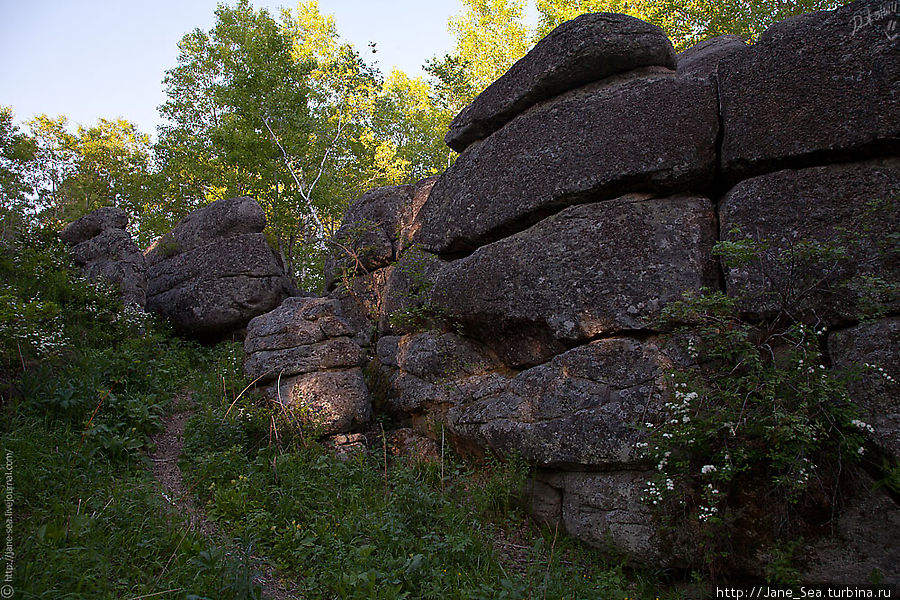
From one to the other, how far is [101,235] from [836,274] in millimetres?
15053

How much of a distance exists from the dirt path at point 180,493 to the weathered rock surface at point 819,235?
5.81m

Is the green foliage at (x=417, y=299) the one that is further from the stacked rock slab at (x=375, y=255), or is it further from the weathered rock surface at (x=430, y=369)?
the stacked rock slab at (x=375, y=255)

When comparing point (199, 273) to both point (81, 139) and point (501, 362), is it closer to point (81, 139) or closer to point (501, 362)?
point (501, 362)

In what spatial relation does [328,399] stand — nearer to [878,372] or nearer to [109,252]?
[878,372]

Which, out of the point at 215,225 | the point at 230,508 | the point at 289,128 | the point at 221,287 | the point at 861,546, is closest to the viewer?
the point at 861,546

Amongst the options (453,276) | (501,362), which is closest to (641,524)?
(501,362)

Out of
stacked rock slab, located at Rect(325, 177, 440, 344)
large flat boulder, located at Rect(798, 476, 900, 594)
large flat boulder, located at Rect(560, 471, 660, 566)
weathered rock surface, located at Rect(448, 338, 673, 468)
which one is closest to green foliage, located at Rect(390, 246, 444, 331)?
stacked rock slab, located at Rect(325, 177, 440, 344)

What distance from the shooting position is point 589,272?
6625 mm

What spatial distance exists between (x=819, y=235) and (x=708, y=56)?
3607mm

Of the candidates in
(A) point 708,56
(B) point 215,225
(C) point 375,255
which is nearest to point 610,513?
(A) point 708,56

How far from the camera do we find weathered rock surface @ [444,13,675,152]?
7500mm

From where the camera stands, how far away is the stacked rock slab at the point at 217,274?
505 inches

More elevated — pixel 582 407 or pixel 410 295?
pixel 410 295
